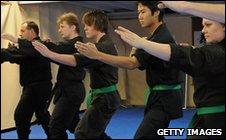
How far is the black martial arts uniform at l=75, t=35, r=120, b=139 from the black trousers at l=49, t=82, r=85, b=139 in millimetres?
284

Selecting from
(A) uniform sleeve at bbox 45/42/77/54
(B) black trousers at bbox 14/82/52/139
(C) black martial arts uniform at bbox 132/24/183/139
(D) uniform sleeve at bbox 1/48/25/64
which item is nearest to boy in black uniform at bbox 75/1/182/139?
(C) black martial arts uniform at bbox 132/24/183/139

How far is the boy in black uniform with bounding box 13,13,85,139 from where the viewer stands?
259 centimetres

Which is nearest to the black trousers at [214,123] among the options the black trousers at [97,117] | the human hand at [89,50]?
the human hand at [89,50]

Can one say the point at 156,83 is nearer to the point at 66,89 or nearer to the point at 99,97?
the point at 99,97

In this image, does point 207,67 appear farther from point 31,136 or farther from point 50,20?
point 50,20

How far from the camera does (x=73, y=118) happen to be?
2.89m

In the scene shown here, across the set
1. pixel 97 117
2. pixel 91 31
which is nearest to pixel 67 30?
pixel 91 31

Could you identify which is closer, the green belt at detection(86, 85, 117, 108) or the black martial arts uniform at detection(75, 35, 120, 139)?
the black martial arts uniform at detection(75, 35, 120, 139)

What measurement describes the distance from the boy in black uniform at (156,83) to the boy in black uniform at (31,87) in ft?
3.44

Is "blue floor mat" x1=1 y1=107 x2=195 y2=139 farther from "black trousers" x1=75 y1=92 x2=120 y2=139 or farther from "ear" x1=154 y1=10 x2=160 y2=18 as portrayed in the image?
"ear" x1=154 y1=10 x2=160 y2=18

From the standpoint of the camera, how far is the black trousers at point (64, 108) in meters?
2.59

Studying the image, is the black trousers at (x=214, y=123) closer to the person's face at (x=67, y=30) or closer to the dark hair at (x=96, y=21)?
the dark hair at (x=96, y=21)

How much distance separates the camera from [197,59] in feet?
4.84

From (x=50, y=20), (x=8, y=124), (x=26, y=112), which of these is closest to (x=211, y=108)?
(x=26, y=112)
